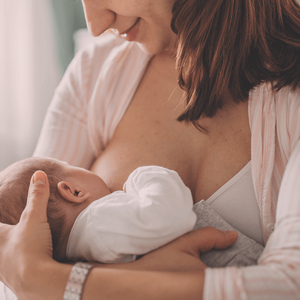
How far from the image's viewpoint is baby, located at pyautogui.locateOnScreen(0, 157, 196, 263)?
688 millimetres

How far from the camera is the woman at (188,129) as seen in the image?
0.58 metres

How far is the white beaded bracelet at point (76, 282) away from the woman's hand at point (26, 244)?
81 millimetres

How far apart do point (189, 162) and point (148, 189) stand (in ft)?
0.96

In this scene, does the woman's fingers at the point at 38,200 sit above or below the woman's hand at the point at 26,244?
above

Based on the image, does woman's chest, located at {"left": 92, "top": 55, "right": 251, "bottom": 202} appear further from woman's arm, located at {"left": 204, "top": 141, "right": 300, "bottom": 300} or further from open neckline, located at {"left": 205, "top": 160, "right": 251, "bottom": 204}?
woman's arm, located at {"left": 204, "top": 141, "right": 300, "bottom": 300}

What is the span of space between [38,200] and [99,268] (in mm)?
237

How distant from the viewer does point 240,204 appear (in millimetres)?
849

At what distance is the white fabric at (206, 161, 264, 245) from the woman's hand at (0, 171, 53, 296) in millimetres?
489

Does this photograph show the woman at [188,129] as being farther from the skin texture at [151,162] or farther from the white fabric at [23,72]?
the white fabric at [23,72]

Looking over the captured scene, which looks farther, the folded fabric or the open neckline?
the open neckline

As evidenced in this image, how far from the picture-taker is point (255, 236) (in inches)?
32.8

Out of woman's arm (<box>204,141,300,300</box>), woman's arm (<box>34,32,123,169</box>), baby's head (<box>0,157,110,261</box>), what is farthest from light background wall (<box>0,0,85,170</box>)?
woman's arm (<box>204,141,300,300</box>)

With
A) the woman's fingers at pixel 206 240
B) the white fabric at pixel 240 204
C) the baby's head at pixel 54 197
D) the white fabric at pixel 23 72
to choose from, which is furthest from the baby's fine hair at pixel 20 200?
the white fabric at pixel 23 72

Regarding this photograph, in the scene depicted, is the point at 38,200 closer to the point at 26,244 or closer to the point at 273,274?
the point at 26,244
